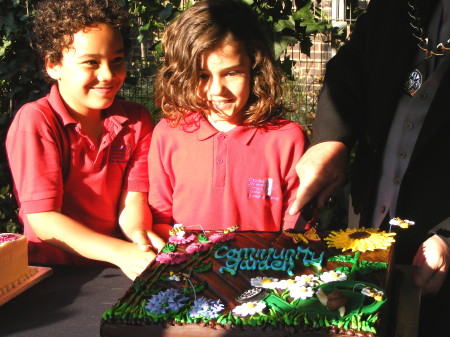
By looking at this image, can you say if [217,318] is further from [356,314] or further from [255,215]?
[255,215]

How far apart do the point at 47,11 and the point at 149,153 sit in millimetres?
730

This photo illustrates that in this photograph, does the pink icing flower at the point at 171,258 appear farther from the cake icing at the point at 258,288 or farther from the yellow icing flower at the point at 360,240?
the yellow icing flower at the point at 360,240

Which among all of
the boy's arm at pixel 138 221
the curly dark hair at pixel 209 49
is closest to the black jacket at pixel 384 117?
the curly dark hair at pixel 209 49

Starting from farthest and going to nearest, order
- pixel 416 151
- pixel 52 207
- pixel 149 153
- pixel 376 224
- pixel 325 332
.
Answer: pixel 149 153 < pixel 52 207 < pixel 376 224 < pixel 416 151 < pixel 325 332

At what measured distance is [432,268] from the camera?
146cm

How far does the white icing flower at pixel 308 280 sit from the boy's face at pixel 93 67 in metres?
1.14

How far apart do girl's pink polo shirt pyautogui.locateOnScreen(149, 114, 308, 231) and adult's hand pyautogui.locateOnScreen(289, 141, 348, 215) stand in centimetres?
33

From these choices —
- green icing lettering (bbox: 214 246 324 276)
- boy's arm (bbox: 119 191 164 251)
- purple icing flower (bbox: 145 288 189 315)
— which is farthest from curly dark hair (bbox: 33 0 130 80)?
purple icing flower (bbox: 145 288 189 315)

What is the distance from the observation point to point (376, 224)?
5.89 feet

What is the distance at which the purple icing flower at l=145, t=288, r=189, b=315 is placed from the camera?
4.00 ft

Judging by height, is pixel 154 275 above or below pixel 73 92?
below

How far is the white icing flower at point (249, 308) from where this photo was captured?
1.20 metres

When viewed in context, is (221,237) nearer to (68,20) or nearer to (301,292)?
(301,292)

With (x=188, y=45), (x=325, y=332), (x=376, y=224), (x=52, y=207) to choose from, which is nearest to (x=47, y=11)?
(x=188, y=45)
